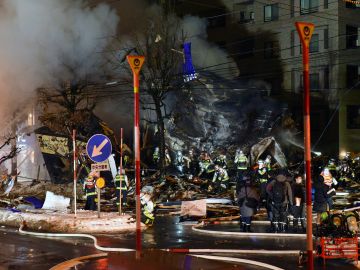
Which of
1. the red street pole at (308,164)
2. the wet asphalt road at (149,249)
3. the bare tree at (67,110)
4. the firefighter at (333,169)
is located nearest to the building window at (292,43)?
the firefighter at (333,169)

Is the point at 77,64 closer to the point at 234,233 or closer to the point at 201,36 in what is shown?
the point at 234,233

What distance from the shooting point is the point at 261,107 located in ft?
111

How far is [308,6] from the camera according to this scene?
131ft

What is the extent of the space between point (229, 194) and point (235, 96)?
540 inches

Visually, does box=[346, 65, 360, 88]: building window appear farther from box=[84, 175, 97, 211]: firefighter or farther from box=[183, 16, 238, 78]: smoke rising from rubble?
box=[84, 175, 97, 211]: firefighter

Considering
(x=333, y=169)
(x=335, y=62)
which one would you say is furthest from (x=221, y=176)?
(x=335, y=62)

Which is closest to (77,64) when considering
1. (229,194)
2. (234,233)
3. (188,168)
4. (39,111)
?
(39,111)

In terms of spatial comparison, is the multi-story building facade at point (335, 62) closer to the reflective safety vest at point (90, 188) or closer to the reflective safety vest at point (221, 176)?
the reflective safety vest at point (221, 176)

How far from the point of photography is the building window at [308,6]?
39.3 meters

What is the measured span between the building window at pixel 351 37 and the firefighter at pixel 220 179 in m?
19.4

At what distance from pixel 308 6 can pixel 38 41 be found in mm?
29584

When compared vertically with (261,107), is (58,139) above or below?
below

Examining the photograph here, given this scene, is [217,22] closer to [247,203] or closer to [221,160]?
[221,160]

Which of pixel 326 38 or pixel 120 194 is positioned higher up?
pixel 326 38
